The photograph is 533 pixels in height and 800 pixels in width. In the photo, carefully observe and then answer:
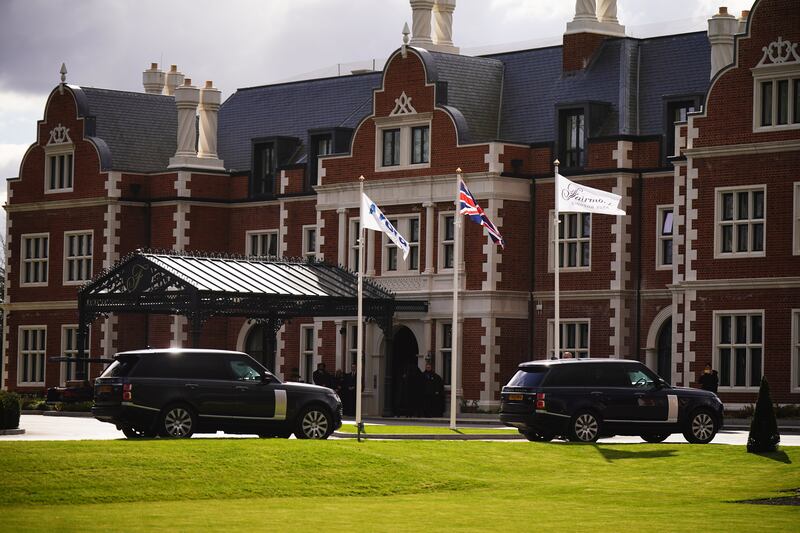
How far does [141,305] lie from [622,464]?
20887mm

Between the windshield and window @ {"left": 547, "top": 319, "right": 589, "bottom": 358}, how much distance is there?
1541 cm

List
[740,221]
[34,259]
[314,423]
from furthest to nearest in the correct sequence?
[34,259]
[740,221]
[314,423]

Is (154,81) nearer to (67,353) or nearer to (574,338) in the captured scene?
(67,353)

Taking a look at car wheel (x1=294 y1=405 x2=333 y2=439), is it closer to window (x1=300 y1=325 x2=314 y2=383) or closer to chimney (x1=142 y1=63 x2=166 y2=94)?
window (x1=300 y1=325 x2=314 y2=383)

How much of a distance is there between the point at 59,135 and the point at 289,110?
810 cm

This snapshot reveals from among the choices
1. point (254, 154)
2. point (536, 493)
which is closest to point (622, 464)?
point (536, 493)

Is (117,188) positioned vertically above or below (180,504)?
above

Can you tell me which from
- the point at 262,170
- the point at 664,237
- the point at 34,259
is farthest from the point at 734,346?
the point at 34,259

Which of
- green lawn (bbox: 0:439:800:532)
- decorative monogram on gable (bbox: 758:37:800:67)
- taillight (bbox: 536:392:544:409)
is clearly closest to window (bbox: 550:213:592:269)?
decorative monogram on gable (bbox: 758:37:800:67)

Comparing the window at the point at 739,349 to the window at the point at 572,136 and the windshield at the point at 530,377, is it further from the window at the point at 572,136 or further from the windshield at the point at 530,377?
the windshield at the point at 530,377

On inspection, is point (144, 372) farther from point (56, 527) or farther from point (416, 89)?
point (416, 89)

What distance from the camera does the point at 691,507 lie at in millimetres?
25719

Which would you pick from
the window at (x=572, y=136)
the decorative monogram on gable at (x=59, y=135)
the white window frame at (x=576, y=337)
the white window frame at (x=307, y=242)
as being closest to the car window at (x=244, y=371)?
the white window frame at (x=576, y=337)

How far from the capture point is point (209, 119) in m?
63.0
